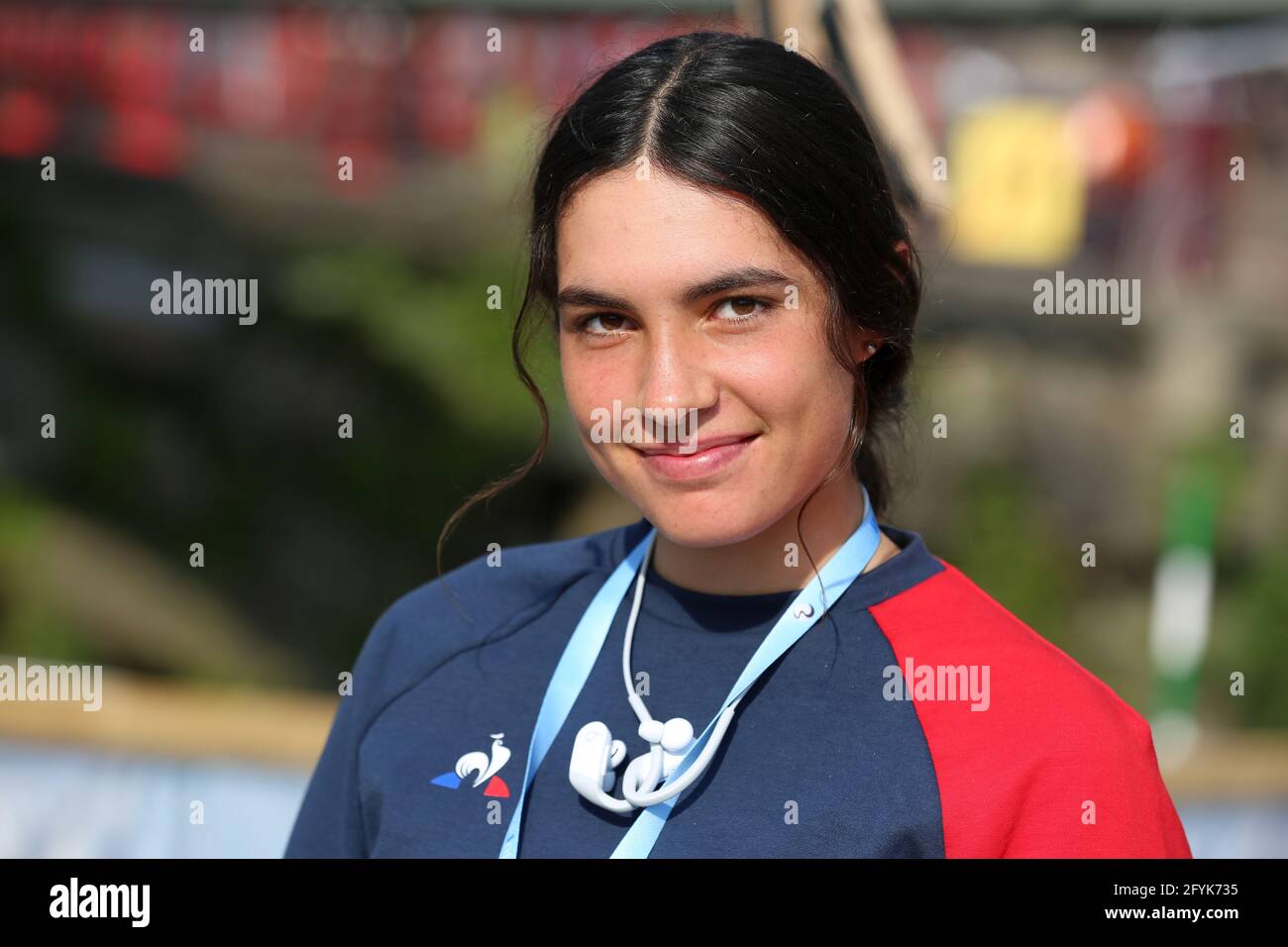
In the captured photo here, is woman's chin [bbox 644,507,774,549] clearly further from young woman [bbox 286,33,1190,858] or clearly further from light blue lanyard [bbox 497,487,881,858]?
light blue lanyard [bbox 497,487,881,858]

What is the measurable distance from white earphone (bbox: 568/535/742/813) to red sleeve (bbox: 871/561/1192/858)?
0.87ft

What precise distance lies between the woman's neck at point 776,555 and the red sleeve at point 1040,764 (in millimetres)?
191

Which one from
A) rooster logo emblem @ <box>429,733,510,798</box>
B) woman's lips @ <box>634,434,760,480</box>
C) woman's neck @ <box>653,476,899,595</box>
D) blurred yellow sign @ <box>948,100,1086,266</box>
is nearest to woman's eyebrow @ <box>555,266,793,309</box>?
woman's lips @ <box>634,434,760,480</box>

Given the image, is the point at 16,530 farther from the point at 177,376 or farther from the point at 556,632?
the point at 556,632

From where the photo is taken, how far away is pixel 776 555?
1.72 meters

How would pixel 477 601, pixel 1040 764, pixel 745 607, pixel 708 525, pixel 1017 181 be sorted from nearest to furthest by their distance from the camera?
1. pixel 1040 764
2. pixel 708 525
3. pixel 745 607
4. pixel 477 601
5. pixel 1017 181

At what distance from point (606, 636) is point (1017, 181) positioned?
21.5ft

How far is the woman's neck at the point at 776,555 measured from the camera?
5.63 feet

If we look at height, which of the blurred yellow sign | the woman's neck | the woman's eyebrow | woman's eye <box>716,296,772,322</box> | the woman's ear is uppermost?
the blurred yellow sign

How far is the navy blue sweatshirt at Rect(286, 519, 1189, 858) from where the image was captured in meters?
1.50

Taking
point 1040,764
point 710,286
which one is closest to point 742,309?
point 710,286

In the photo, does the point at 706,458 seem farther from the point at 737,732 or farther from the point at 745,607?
the point at 737,732
